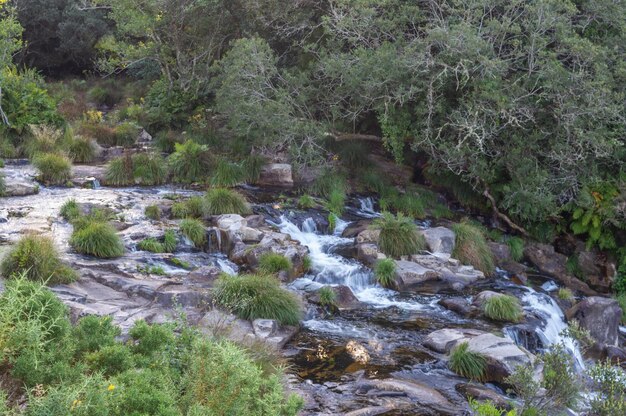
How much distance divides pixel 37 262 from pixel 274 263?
3.82 meters

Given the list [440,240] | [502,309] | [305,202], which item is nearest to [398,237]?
[440,240]

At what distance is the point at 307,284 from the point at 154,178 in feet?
20.2

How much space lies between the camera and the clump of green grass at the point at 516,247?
1438cm

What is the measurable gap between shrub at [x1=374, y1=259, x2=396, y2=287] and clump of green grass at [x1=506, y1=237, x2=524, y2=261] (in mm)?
4032

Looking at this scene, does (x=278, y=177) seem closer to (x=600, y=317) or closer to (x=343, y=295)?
(x=343, y=295)

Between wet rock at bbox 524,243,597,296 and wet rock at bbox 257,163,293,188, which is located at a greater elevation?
wet rock at bbox 257,163,293,188

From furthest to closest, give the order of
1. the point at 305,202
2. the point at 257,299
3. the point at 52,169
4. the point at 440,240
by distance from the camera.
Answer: the point at 52,169 < the point at 305,202 < the point at 440,240 < the point at 257,299

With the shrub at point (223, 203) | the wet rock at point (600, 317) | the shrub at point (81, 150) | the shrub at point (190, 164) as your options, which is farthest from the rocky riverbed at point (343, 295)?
the shrub at point (81, 150)

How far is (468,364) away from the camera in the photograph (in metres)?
8.39

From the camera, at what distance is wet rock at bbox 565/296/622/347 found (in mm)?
10875

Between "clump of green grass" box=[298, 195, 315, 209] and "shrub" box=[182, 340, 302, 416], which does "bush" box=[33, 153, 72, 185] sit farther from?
"shrub" box=[182, 340, 302, 416]

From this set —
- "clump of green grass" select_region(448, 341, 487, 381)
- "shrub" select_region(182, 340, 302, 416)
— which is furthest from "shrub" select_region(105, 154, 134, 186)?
"shrub" select_region(182, 340, 302, 416)

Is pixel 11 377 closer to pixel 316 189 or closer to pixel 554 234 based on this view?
pixel 316 189

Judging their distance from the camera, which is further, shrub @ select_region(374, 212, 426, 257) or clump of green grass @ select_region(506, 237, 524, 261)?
clump of green grass @ select_region(506, 237, 524, 261)
